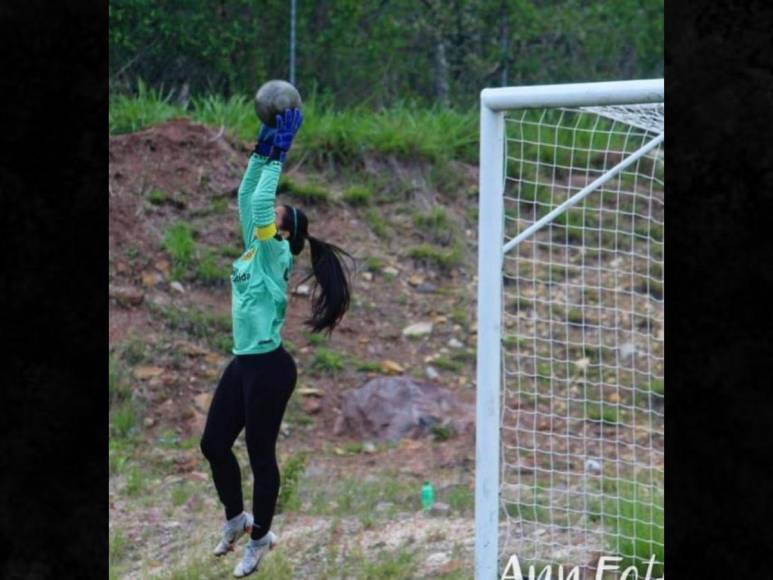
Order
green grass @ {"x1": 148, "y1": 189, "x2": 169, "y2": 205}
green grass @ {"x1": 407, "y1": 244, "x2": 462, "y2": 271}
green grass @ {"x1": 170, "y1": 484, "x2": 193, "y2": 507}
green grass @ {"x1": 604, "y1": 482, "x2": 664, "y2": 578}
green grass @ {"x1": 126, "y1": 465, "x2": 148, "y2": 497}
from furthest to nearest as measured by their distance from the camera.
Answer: green grass @ {"x1": 407, "y1": 244, "x2": 462, "y2": 271} → green grass @ {"x1": 148, "y1": 189, "x2": 169, "y2": 205} → green grass @ {"x1": 126, "y1": 465, "x2": 148, "y2": 497} → green grass @ {"x1": 170, "y1": 484, "x2": 193, "y2": 507} → green grass @ {"x1": 604, "y1": 482, "x2": 664, "y2": 578}

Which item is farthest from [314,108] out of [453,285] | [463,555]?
[463,555]

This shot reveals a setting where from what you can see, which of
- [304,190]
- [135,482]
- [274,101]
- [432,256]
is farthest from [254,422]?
[432,256]

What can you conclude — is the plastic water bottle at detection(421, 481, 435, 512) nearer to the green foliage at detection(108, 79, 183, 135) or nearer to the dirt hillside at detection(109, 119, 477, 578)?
the dirt hillside at detection(109, 119, 477, 578)

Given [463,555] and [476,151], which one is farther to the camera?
[476,151]

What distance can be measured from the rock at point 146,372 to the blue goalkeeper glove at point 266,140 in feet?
14.5

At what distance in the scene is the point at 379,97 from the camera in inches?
456

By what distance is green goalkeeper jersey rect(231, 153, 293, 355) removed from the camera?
5.04m

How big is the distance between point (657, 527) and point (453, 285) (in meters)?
4.04

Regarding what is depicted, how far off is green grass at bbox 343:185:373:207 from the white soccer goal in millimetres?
1163

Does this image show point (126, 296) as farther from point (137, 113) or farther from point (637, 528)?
point (637, 528)

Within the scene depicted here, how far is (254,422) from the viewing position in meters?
5.05

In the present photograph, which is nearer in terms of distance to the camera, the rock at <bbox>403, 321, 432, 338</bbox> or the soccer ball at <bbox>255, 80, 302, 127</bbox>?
the soccer ball at <bbox>255, 80, 302, 127</bbox>
